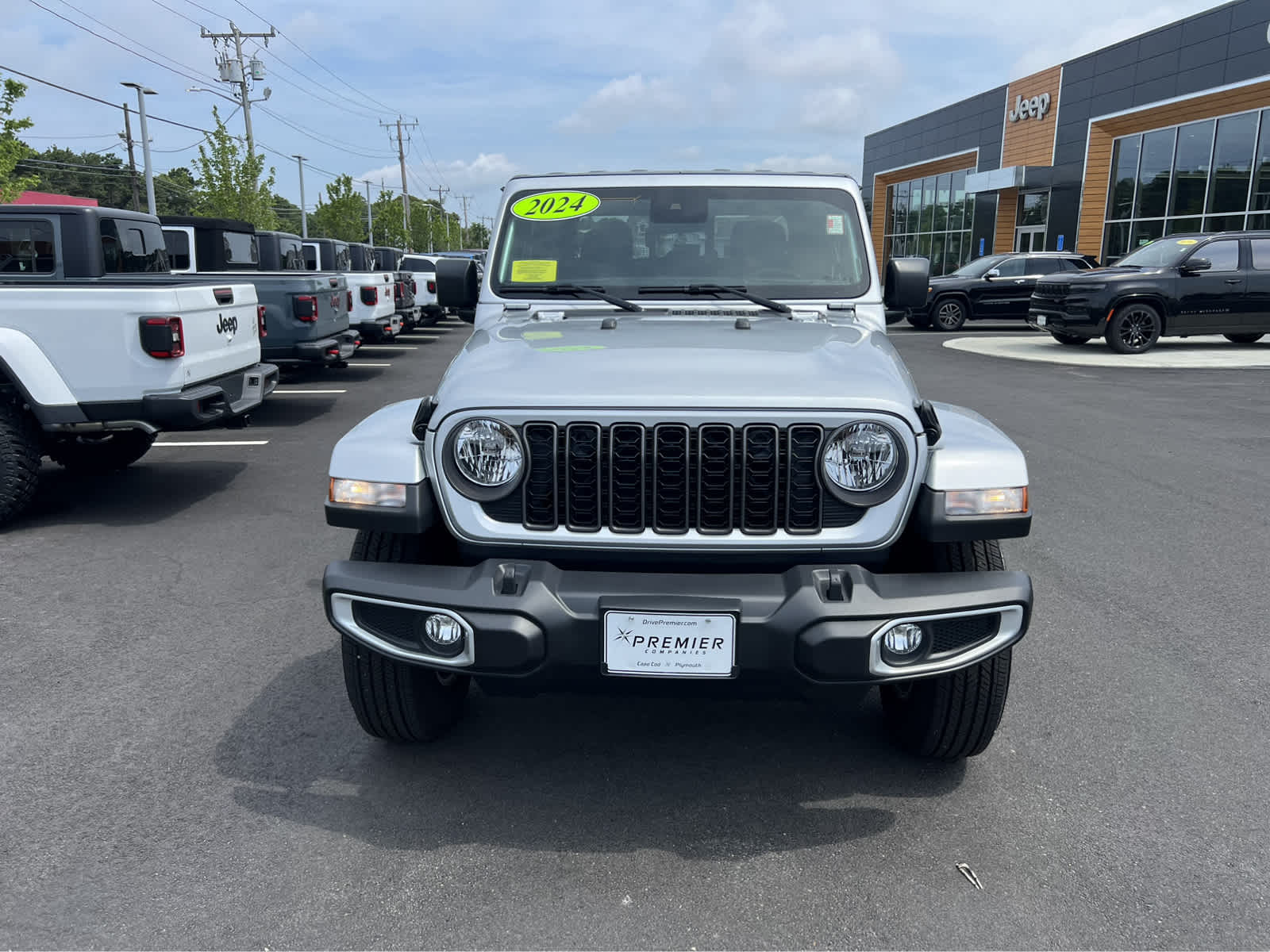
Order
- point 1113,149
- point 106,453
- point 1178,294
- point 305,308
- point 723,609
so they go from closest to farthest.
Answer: point 723,609 < point 106,453 < point 305,308 < point 1178,294 < point 1113,149

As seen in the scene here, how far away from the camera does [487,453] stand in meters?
2.75

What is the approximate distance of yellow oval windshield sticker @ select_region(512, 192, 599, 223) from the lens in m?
4.27

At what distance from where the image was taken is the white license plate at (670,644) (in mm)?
2502

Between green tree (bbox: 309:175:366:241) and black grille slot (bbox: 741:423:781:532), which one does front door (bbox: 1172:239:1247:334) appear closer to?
black grille slot (bbox: 741:423:781:532)

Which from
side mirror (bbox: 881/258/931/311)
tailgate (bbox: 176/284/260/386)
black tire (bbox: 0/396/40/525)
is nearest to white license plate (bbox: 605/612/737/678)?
side mirror (bbox: 881/258/931/311)

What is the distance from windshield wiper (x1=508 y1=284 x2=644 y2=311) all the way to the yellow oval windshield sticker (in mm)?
331

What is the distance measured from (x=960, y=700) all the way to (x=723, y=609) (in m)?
0.96

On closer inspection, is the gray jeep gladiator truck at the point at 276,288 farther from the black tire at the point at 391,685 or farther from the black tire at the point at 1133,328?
the black tire at the point at 1133,328

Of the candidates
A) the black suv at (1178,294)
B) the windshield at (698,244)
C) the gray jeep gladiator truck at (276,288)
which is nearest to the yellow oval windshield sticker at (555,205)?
the windshield at (698,244)

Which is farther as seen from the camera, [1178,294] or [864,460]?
[1178,294]

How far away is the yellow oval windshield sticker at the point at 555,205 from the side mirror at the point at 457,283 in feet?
1.08

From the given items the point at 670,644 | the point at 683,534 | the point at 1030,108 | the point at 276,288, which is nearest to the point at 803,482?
the point at 683,534

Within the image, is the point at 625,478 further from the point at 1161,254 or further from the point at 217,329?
the point at 1161,254

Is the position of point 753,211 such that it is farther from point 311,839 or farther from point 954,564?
point 311,839
